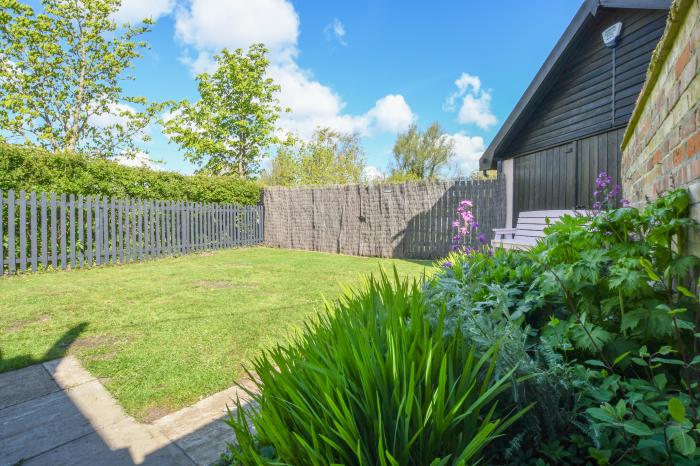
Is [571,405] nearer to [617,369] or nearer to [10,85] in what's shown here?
[617,369]

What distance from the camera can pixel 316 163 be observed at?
74.4 ft


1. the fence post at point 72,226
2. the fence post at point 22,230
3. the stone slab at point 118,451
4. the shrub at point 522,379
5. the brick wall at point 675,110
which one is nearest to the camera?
the shrub at point 522,379

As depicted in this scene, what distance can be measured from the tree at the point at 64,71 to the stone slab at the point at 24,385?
1483 centimetres

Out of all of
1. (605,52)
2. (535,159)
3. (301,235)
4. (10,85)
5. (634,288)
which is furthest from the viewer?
(10,85)

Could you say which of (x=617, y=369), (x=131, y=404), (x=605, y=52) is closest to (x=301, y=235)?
(x=605, y=52)

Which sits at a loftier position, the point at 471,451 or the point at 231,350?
the point at 471,451

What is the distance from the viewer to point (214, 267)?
6773 millimetres

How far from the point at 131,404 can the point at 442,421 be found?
6.00 feet

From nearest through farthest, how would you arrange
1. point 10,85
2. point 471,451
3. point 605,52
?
point 471,451, point 605,52, point 10,85

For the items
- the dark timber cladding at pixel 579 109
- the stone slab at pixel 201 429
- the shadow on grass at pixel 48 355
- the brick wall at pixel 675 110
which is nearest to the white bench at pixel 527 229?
the dark timber cladding at pixel 579 109

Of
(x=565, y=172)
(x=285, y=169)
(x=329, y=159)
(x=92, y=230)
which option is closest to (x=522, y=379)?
(x=565, y=172)

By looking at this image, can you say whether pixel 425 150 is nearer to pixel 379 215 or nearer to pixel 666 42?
pixel 379 215

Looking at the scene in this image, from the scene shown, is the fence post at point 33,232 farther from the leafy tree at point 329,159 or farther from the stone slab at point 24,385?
the leafy tree at point 329,159

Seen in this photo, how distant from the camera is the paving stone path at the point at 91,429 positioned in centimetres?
152
